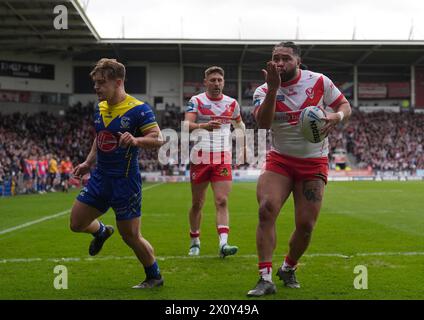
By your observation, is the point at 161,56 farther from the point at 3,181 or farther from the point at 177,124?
the point at 3,181

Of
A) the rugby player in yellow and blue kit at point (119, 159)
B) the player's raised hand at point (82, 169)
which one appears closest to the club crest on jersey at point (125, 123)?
the rugby player in yellow and blue kit at point (119, 159)

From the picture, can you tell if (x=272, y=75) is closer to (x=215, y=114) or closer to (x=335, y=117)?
(x=335, y=117)

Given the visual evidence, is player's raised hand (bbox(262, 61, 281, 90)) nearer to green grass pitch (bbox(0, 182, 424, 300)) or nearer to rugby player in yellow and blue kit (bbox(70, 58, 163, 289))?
rugby player in yellow and blue kit (bbox(70, 58, 163, 289))

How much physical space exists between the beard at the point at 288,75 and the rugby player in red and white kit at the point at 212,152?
254 centimetres

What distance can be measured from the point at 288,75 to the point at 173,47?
45687 mm

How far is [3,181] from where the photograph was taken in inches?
1070

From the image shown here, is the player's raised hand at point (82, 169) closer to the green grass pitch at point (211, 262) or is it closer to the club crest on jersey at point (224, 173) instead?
the green grass pitch at point (211, 262)

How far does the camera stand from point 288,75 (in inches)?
245

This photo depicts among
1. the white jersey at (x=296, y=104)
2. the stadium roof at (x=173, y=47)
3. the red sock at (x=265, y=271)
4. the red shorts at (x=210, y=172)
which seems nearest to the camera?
the red sock at (x=265, y=271)

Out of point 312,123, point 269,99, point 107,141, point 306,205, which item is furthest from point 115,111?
point 306,205

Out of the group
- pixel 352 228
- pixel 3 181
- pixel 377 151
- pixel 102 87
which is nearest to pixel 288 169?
pixel 102 87

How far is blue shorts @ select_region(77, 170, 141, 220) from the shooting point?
617cm

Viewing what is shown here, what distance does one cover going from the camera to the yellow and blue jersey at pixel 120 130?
20.3 feet

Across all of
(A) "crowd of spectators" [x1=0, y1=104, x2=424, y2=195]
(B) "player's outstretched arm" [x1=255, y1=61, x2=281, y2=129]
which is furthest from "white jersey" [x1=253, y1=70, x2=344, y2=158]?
(A) "crowd of spectators" [x1=0, y1=104, x2=424, y2=195]
